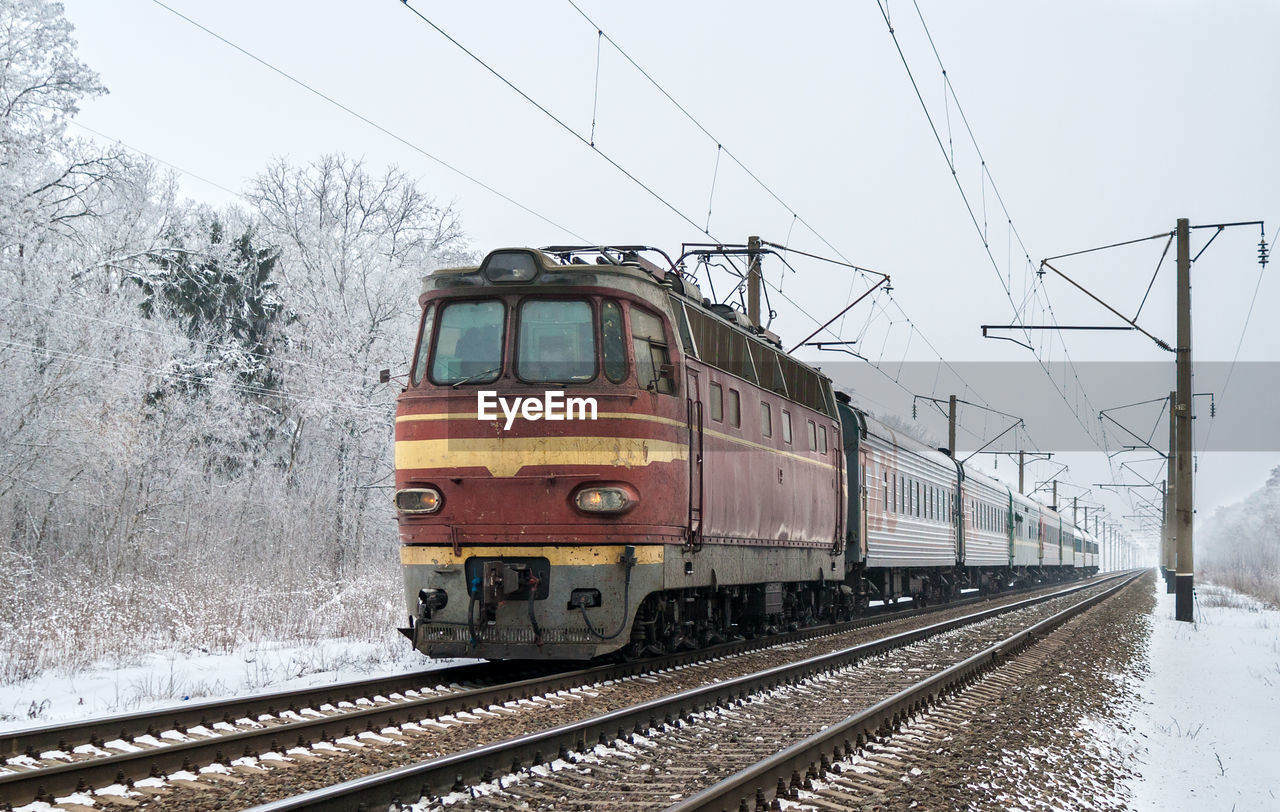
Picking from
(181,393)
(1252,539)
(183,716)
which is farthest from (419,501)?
(1252,539)

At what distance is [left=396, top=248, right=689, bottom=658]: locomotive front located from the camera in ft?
33.1

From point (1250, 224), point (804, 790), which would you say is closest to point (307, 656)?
point (804, 790)

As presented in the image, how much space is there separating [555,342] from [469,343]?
2.62 ft

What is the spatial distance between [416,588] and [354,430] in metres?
19.9

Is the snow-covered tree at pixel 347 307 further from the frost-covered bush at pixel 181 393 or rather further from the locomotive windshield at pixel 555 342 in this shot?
the locomotive windshield at pixel 555 342

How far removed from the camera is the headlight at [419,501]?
10422 mm

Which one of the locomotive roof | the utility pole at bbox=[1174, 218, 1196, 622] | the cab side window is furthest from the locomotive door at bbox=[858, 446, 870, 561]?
the cab side window

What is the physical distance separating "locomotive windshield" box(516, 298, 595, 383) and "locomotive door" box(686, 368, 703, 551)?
46.4 inches

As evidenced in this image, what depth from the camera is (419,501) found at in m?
10.5

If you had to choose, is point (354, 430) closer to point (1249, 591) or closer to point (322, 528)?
point (322, 528)

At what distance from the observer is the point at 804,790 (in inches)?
259

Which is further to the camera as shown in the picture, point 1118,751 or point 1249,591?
point 1249,591

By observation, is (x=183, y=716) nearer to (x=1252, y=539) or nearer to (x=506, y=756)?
(x=506, y=756)

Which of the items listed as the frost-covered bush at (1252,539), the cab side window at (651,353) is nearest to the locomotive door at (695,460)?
the cab side window at (651,353)
